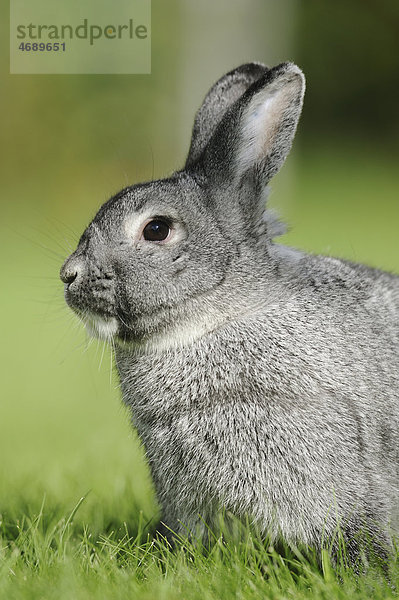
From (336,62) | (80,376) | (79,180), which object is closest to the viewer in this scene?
(80,376)

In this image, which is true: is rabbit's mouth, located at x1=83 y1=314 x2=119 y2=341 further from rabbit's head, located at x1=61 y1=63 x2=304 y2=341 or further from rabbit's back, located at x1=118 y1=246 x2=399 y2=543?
rabbit's back, located at x1=118 y1=246 x2=399 y2=543

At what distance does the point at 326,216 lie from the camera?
1500 centimetres

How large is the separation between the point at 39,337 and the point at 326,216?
6.89m

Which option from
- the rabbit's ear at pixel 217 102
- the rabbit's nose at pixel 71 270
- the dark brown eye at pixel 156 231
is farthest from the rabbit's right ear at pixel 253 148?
the rabbit's nose at pixel 71 270

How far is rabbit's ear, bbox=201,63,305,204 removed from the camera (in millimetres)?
3840

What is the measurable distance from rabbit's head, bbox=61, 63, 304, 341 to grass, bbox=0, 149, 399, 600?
1.16ft

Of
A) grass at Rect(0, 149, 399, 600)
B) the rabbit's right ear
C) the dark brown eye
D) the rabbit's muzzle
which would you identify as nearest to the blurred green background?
grass at Rect(0, 149, 399, 600)

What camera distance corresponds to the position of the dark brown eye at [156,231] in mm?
3844

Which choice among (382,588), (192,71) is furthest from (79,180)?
(382,588)

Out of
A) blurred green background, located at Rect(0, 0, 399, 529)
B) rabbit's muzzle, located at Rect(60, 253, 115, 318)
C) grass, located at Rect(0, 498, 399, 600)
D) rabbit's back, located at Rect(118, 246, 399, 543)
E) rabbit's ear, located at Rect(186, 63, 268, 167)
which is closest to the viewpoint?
grass, located at Rect(0, 498, 399, 600)

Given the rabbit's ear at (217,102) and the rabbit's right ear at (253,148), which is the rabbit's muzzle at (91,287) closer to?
the rabbit's right ear at (253,148)

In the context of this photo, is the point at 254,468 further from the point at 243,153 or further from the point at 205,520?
the point at 243,153

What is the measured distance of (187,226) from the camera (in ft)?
12.6

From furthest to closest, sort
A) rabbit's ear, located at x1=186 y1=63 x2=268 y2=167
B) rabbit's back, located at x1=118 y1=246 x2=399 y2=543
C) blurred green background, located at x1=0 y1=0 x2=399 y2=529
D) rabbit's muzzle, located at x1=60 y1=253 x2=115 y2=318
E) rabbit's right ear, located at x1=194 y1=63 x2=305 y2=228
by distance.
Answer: blurred green background, located at x1=0 y1=0 x2=399 y2=529, rabbit's ear, located at x1=186 y1=63 x2=268 y2=167, rabbit's right ear, located at x1=194 y1=63 x2=305 y2=228, rabbit's muzzle, located at x1=60 y1=253 x2=115 y2=318, rabbit's back, located at x1=118 y1=246 x2=399 y2=543
